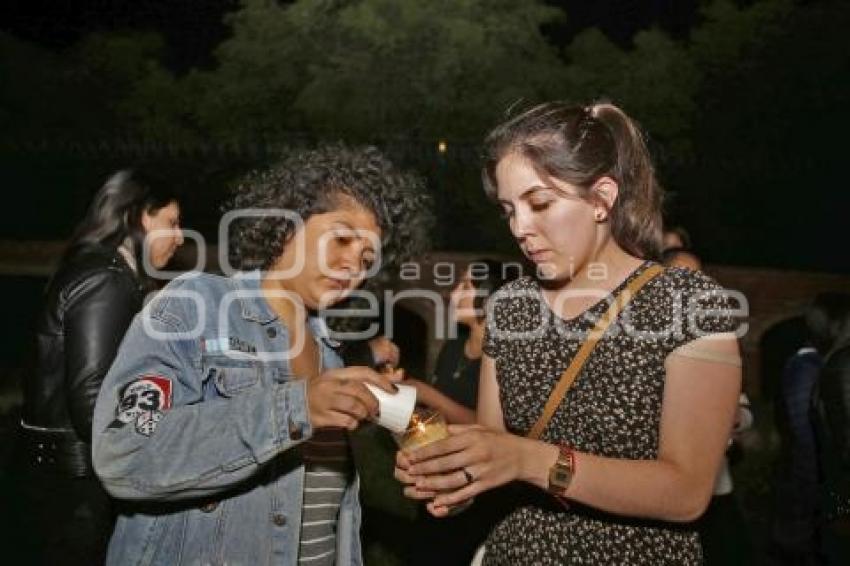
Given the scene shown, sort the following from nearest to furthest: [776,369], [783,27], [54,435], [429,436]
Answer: [429,436] → [54,435] → [776,369] → [783,27]

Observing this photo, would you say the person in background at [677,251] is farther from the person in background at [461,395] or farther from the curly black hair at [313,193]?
the curly black hair at [313,193]

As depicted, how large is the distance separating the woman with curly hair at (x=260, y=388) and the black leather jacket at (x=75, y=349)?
777 mm

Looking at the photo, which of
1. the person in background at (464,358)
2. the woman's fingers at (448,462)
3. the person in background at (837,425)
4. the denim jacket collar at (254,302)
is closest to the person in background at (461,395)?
the person in background at (464,358)

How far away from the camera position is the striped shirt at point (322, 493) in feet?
7.49

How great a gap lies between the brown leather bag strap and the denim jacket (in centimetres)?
61

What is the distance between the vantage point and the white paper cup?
1.71 m

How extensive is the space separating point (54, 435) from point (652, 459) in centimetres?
250

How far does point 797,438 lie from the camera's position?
4.93m

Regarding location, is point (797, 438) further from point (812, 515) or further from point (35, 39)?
point (35, 39)

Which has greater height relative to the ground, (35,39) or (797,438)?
(35,39)

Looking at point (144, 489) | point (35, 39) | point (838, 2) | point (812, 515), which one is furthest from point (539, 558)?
point (35, 39)

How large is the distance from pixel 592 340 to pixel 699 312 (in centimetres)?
25

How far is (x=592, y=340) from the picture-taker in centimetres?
193

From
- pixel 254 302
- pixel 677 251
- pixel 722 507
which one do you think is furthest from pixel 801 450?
pixel 254 302
